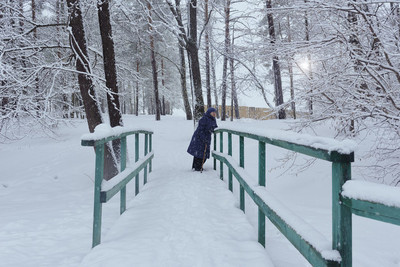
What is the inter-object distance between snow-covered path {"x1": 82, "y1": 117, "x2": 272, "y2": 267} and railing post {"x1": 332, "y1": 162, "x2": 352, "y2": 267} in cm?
119

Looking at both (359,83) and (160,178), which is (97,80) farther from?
(359,83)

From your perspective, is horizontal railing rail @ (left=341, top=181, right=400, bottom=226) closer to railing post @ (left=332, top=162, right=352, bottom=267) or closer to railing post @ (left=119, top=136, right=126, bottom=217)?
railing post @ (left=332, top=162, right=352, bottom=267)

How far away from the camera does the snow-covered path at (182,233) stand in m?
2.70

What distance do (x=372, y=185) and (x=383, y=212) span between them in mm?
143

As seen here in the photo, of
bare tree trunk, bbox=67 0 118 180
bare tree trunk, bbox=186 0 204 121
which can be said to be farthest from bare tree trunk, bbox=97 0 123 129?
bare tree trunk, bbox=186 0 204 121

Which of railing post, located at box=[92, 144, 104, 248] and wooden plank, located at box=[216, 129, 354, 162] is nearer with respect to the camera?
wooden plank, located at box=[216, 129, 354, 162]

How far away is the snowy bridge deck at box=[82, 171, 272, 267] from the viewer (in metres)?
2.70

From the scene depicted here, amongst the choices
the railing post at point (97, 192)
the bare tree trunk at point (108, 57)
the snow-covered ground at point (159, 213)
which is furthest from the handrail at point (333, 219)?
the bare tree trunk at point (108, 57)

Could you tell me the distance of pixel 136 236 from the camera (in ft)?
10.6

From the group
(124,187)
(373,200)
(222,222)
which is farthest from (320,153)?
(124,187)

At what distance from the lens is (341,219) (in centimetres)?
154

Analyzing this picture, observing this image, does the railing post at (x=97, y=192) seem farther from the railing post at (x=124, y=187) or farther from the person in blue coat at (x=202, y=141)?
the person in blue coat at (x=202, y=141)

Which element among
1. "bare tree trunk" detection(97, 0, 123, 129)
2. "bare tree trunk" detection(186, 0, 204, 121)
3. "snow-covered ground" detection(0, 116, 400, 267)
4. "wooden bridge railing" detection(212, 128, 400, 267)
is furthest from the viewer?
"bare tree trunk" detection(186, 0, 204, 121)

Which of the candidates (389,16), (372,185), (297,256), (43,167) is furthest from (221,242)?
(43,167)
